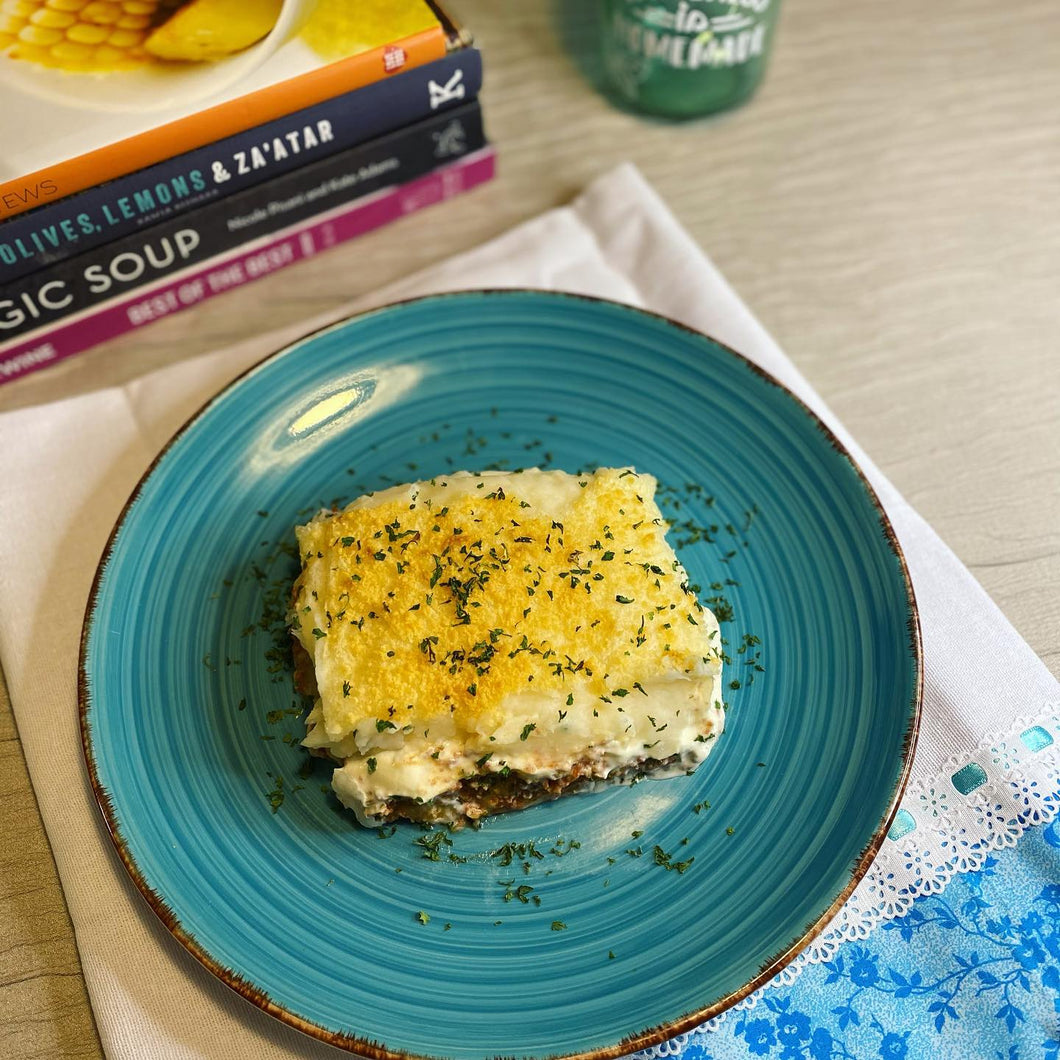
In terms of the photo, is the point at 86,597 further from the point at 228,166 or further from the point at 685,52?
the point at 685,52

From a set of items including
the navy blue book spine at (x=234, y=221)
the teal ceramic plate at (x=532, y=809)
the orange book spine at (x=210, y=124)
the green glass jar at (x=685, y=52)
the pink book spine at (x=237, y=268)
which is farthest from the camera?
the green glass jar at (x=685, y=52)

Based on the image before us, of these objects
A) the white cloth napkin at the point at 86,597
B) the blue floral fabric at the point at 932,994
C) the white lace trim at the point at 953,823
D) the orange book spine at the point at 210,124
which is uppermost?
the orange book spine at the point at 210,124

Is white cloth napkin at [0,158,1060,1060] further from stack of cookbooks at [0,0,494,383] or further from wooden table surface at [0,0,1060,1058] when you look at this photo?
stack of cookbooks at [0,0,494,383]

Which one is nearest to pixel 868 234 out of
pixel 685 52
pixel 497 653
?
pixel 685 52

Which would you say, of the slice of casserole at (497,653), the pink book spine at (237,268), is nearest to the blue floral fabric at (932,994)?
the slice of casserole at (497,653)

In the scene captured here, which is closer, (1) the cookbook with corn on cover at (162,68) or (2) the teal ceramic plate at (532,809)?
(2) the teal ceramic plate at (532,809)

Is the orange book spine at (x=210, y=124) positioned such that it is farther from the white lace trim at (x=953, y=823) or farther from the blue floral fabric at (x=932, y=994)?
the blue floral fabric at (x=932, y=994)

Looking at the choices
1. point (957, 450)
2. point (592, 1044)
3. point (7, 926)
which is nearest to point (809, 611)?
point (957, 450)

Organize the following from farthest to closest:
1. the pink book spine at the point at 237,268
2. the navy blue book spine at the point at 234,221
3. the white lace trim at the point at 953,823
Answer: the pink book spine at the point at 237,268, the navy blue book spine at the point at 234,221, the white lace trim at the point at 953,823
